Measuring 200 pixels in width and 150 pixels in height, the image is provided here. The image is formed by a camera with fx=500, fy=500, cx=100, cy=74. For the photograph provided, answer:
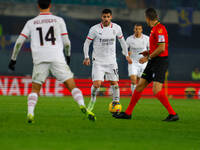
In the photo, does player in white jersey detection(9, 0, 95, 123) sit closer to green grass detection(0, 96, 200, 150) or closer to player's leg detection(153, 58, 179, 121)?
green grass detection(0, 96, 200, 150)

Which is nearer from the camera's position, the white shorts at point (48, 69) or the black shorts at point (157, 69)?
the white shorts at point (48, 69)

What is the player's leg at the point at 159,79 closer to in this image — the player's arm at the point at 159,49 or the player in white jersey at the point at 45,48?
the player's arm at the point at 159,49

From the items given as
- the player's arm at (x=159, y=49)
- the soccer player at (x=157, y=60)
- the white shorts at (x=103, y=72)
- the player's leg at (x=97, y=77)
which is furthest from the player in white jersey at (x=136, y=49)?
the player's arm at (x=159, y=49)

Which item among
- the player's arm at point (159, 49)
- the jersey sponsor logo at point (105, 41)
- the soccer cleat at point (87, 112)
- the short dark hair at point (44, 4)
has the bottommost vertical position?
the soccer cleat at point (87, 112)

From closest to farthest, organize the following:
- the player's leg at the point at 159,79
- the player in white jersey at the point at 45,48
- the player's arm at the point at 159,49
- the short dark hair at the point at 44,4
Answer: the player in white jersey at the point at 45,48 → the short dark hair at the point at 44,4 → the player's arm at the point at 159,49 → the player's leg at the point at 159,79

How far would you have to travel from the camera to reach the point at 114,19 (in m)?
35.5

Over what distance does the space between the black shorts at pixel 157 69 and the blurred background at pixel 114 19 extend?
20.3m

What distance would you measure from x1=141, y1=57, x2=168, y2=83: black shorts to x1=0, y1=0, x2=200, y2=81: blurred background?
2033cm

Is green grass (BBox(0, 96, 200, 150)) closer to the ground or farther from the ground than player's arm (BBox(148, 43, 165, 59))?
closer to the ground

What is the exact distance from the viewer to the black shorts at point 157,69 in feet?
32.6

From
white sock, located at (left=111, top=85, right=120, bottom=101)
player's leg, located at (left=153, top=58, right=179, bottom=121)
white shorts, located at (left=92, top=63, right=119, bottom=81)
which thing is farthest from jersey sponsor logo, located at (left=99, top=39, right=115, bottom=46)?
player's leg, located at (left=153, top=58, right=179, bottom=121)

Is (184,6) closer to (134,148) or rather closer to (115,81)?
(115,81)

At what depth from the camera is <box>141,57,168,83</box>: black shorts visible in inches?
391

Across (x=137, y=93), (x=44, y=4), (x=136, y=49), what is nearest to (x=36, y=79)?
(x=44, y=4)
